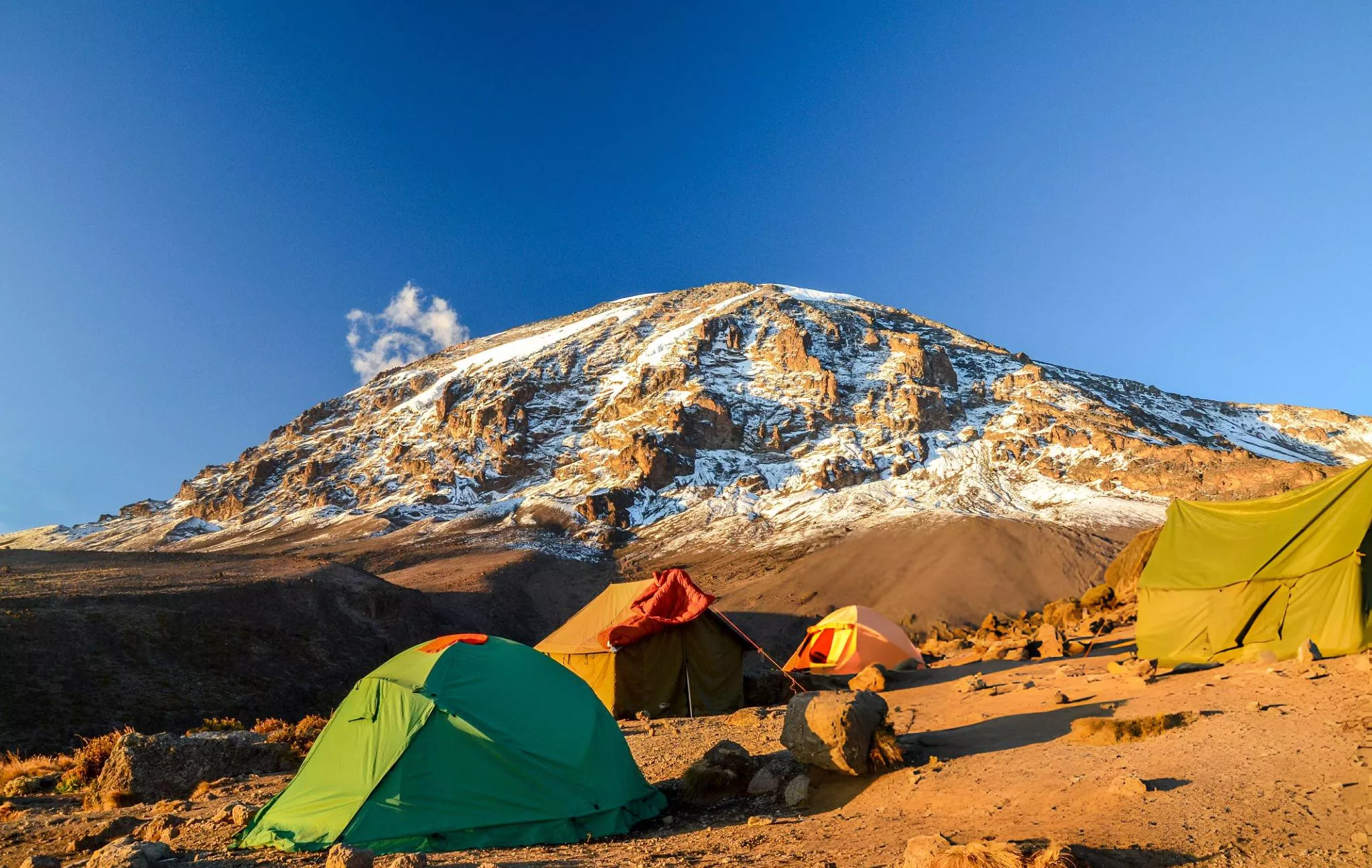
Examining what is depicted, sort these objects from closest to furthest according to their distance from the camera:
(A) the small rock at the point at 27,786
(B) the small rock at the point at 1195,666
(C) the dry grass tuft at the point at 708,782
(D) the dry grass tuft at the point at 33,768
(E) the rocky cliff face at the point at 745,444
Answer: (C) the dry grass tuft at the point at 708,782 → (A) the small rock at the point at 27,786 → (D) the dry grass tuft at the point at 33,768 → (B) the small rock at the point at 1195,666 → (E) the rocky cliff face at the point at 745,444

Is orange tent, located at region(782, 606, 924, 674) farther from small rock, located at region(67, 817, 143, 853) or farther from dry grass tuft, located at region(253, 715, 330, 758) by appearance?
small rock, located at region(67, 817, 143, 853)

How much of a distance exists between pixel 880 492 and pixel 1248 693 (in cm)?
6554

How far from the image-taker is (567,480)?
8706 cm

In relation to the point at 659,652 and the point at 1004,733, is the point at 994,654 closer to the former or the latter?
the point at 659,652

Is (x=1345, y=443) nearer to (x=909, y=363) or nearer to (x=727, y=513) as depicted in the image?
(x=909, y=363)

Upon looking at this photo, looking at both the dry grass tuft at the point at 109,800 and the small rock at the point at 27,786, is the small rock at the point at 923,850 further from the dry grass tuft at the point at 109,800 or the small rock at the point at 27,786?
the small rock at the point at 27,786

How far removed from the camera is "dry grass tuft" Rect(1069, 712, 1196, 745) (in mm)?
7672

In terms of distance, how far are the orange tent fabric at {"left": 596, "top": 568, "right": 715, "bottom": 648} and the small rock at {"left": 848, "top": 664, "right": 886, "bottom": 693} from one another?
363 cm

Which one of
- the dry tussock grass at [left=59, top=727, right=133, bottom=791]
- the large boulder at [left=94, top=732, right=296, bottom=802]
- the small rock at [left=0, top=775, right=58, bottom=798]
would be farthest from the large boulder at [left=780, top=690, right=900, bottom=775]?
the small rock at [left=0, top=775, right=58, bottom=798]

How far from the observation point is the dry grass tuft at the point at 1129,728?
7672mm

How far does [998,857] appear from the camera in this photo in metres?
4.37

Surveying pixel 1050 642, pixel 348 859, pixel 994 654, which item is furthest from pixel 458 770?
pixel 1050 642

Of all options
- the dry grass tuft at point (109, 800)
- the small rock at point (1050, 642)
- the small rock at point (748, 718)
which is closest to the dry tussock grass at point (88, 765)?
the dry grass tuft at point (109, 800)

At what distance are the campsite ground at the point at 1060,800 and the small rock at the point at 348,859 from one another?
2.32 feet
